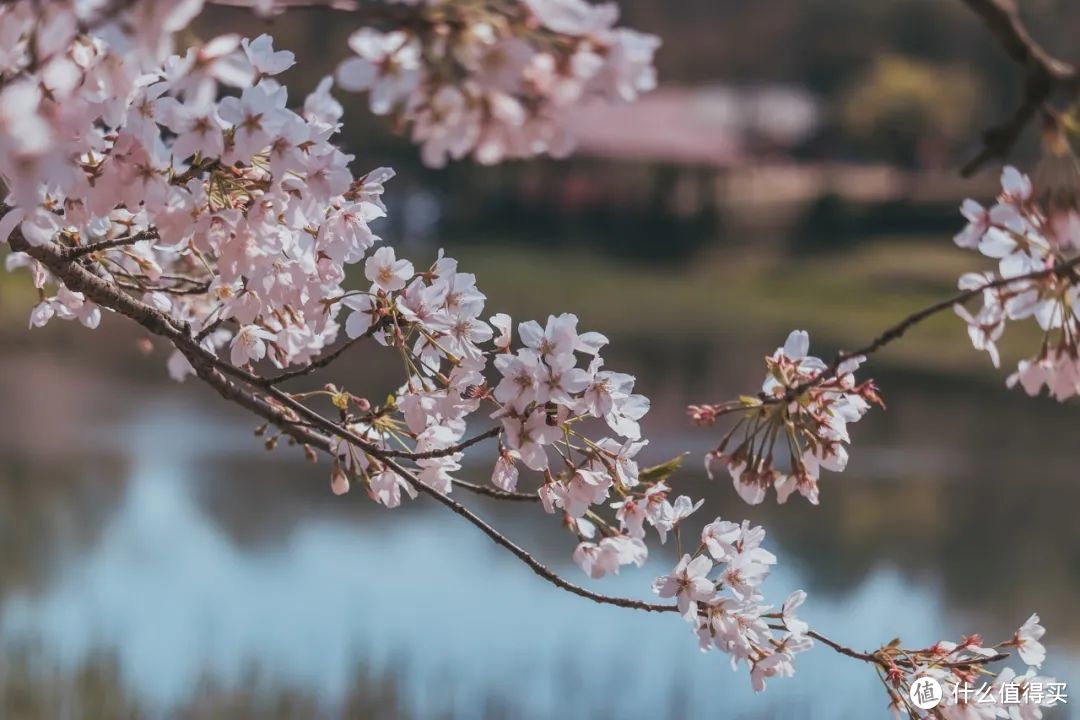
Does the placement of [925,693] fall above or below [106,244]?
below

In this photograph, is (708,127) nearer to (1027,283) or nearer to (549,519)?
(549,519)

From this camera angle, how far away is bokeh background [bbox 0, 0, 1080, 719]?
6.11ft

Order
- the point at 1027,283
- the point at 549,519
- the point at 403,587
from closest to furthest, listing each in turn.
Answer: the point at 1027,283 → the point at 403,587 → the point at 549,519

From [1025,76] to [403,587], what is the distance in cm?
211

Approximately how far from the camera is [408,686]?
6.01 ft

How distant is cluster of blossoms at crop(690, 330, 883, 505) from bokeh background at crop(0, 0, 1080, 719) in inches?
18.2

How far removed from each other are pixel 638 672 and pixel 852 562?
2.66ft

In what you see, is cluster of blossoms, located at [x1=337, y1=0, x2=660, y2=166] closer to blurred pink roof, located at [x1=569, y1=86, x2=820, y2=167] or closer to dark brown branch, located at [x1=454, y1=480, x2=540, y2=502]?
dark brown branch, located at [x1=454, y1=480, x2=540, y2=502]

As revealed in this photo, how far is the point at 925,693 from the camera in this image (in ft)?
2.00

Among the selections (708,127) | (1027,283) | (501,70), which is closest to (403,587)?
(1027,283)

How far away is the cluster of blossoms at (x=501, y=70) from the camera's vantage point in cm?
35

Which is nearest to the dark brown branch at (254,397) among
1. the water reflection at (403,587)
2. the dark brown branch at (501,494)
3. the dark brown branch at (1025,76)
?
the dark brown branch at (501,494)

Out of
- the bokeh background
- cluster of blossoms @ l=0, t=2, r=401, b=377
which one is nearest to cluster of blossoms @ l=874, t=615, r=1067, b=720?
cluster of blossoms @ l=0, t=2, r=401, b=377

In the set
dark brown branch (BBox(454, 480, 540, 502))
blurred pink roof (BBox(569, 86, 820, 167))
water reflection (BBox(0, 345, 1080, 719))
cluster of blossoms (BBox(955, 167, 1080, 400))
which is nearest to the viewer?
cluster of blossoms (BBox(955, 167, 1080, 400))
